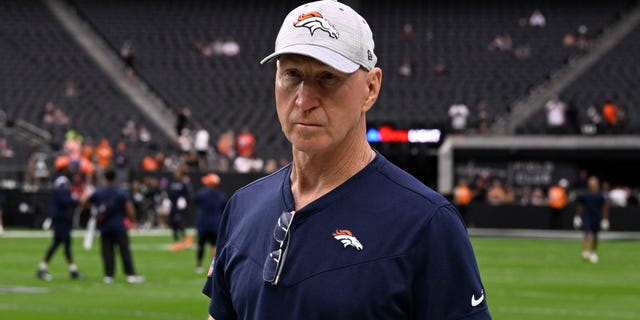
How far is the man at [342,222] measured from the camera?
313cm

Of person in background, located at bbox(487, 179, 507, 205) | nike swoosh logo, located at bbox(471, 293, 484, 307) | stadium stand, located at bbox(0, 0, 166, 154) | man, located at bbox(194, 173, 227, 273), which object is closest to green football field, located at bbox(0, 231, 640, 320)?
man, located at bbox(194, 173, 227, 273)

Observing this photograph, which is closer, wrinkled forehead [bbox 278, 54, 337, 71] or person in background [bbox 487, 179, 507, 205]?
wrinkled forehead [bbox 278, 54, 337, 71]

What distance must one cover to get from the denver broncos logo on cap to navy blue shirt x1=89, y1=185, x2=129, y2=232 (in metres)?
18.3

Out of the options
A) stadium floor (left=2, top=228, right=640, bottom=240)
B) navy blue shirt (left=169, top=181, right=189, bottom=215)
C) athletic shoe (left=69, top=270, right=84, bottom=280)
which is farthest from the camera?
stadium floor (left=2, top=228, right=640, bottom=240)

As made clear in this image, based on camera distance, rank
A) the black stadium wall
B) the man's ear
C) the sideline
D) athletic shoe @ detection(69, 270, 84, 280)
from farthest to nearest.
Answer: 1. the black stadium wall
2. the sideline
3. athletic shoe @ detection(69, 270, 84, 280)
4. the man's ear

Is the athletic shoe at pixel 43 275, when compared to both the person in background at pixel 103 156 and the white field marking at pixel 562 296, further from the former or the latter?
the person in background at pixel 103 156

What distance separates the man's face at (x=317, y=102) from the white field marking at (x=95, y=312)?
1262 centimetres

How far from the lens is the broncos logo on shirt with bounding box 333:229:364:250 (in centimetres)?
317

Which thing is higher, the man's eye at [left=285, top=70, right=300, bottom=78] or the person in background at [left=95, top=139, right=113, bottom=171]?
the man's eye at [left=285, top=70, right=300, bottom=78]

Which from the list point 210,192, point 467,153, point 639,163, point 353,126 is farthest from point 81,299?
point 639,163

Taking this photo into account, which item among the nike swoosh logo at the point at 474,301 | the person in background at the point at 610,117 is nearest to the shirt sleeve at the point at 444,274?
the nike swoosh logo at the point at 474,301

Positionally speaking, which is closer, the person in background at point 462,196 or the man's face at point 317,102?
the man's face at point 317,102

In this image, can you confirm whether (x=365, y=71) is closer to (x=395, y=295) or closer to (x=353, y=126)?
(x=353, y=126)

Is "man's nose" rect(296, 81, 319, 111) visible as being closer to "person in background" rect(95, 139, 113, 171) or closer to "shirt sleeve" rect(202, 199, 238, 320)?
"shirt sleeve" rect(202, 199, 238, 320)
